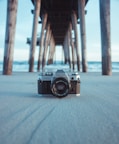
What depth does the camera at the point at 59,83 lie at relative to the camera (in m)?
4.48

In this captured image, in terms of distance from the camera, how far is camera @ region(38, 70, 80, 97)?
14.7 ft

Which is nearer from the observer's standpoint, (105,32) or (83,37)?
(105,32)

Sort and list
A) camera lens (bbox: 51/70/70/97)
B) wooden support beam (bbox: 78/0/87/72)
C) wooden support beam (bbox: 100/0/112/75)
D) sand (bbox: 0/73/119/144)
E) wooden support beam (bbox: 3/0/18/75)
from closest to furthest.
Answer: sand (bbox: 0/73/119/144)
camera lens (bbox: 51/70/70/97)
wooden support beam (bbox: 100/0/112/75)
wooden support beam (bbox: 3/0/18/75)
wooden support beam (bbox: 78/0/87/72)

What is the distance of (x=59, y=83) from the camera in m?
4.46

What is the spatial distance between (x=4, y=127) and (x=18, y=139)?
44 cm

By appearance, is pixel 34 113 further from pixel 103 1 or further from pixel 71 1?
pixel 71 1

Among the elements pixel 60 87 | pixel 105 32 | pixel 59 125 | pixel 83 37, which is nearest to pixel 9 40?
pixel 105 32

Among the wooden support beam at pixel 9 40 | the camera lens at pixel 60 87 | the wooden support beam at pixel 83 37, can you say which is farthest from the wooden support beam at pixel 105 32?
the camera lens at pixel 60 87

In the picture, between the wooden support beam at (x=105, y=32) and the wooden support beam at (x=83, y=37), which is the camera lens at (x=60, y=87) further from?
the wooden support beam at (x=83, y=37)

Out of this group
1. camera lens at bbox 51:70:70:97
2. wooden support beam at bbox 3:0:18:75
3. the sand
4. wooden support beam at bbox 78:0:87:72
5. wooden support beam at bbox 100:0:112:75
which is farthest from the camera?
wooden support beam at bbox 78:0:87:72

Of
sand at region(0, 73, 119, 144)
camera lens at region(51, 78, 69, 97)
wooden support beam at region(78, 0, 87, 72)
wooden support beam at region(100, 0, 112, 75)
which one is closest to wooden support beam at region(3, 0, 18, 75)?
wooden support beam at region(100, 0, 112, 75)

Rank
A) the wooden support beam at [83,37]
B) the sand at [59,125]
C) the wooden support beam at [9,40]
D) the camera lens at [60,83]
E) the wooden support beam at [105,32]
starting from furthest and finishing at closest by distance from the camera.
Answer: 1. the wooden support beam at [83,37]
2. the wooden support beam at [9,40]
3. the wooden support beam at [105,32]
4. the camera lens at [60,83]
5. the sand at [59,125]

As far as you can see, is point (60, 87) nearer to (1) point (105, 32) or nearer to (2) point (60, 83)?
(2) point (60, 83)

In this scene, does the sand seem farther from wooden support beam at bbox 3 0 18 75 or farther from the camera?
wooden support beam at bbox 3 0 18 75
